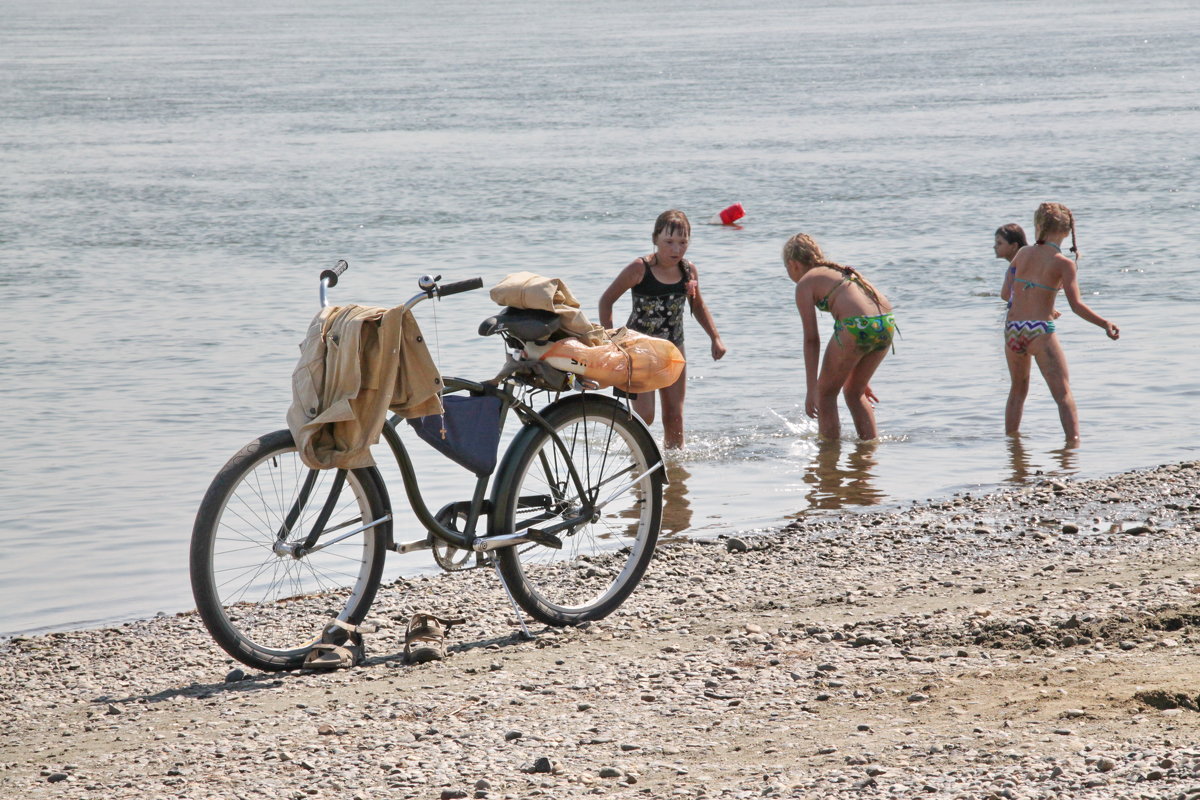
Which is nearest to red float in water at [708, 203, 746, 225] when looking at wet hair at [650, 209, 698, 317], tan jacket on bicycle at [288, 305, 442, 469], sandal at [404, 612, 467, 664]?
wet hair at [650, 209, 698, 317]

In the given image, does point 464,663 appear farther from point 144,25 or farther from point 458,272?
point 144,25

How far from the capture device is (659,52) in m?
64.7

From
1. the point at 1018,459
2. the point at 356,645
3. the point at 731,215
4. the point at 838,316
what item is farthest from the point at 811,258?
the point at 731,215

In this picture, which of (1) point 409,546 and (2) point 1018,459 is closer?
(1) point 409,546

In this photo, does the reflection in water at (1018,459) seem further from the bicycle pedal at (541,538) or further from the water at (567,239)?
the bicycle pedal at (541,538)

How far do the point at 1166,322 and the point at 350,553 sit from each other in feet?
31.2

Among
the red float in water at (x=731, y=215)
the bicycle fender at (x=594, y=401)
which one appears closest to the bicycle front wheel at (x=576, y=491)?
the bicycle fender at (x=594, y=401)

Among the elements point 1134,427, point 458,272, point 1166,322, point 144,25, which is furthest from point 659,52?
point 1134,427

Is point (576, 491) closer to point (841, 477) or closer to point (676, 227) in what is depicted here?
point (676, 227)

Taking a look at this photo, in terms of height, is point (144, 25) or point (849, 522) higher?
point (144, 25)

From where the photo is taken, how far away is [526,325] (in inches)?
201

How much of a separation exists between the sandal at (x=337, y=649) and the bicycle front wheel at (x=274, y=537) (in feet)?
0.14

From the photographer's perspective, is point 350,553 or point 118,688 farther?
point 350,553

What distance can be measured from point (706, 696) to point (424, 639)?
1.19m
